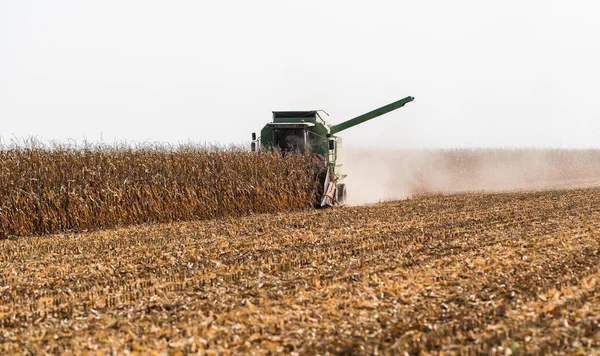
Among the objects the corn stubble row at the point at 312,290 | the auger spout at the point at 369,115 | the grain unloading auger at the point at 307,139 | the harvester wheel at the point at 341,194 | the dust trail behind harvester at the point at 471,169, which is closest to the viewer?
the corn stubble row at the point at 312,290

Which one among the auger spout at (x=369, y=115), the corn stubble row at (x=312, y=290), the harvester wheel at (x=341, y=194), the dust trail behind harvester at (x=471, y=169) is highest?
the auger spout at (x=369, y=115)

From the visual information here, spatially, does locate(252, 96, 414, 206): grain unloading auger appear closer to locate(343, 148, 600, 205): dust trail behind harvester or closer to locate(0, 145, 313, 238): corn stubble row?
locate(0, 145, 313, 238): corn stubble row

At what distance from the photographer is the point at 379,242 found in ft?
36.7

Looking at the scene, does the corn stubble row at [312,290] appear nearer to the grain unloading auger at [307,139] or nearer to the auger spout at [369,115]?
the grain unloading auger at [307,139]

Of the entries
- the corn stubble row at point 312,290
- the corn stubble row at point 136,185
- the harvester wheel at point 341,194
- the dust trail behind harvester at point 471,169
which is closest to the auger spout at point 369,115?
the harvester wheel at point 341,194

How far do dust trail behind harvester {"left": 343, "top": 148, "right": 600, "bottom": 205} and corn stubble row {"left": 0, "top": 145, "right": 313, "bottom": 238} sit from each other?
880 cm

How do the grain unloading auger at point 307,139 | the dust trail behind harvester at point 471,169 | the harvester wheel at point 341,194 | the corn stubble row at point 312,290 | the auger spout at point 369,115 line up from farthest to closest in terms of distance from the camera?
the dust trail behind harvester at point 471,169 < the auger spout at point 369,115 < the harvester wheel at point 341,194 < the grain unloading auger at point 307,139 < the corn stubble row at point 312,290

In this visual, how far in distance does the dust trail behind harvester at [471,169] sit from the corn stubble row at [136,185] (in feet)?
28.9

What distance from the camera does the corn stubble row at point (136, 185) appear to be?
14.3 meters

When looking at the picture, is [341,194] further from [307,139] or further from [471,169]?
[471,169]

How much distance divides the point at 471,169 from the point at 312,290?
104 ft

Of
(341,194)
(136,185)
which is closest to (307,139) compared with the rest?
(341,194)

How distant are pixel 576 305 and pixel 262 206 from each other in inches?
450

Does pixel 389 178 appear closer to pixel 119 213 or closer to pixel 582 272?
pixel 119 213
